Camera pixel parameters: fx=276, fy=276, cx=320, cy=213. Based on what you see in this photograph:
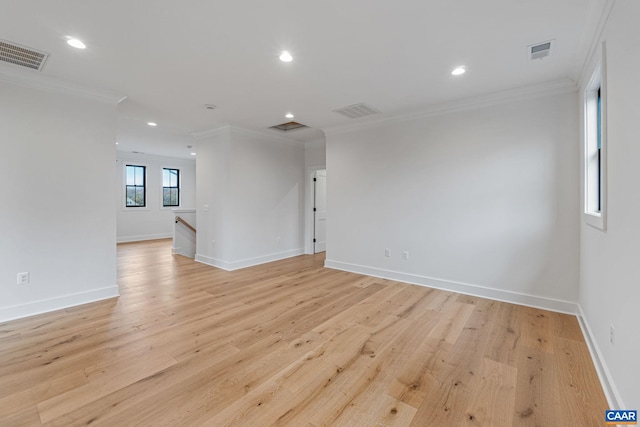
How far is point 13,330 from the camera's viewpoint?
272cm

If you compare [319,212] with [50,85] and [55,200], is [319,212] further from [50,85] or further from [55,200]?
[50,85]

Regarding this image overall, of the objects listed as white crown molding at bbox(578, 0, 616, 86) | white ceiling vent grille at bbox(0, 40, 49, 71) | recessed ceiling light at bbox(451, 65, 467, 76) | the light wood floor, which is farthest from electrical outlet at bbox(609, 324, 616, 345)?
white ceiling vent grille at bbox(0, 40, 49, 71)

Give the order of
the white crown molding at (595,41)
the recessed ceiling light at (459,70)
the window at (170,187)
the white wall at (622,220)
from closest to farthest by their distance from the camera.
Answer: the white wall at (622,220) < the white crown molding at (595,41) < the recessed ceiling light at (459,70) < the window at (170,187)

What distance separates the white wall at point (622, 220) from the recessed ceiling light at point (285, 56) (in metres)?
2.34

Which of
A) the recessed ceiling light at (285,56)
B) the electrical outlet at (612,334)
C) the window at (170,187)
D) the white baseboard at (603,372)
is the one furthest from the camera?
the window at (170,187)

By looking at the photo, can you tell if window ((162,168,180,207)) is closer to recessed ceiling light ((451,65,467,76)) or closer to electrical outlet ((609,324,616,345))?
recessed ceiling light ((451,65,467,76))

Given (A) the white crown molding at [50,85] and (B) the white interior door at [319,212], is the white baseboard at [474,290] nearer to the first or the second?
(B) the white interior door at [319,212]

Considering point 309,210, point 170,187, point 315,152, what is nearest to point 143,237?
point 170,187

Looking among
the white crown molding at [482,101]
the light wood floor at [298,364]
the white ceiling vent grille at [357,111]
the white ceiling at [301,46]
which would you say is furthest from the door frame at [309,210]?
the light wood floor at [298,364]

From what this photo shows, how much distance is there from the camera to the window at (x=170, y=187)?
9.39 metres

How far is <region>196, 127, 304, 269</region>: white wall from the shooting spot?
519cm

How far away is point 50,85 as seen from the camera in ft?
10.3

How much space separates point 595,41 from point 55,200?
564 centimetres

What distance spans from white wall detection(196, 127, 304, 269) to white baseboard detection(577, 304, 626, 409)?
4.80m
